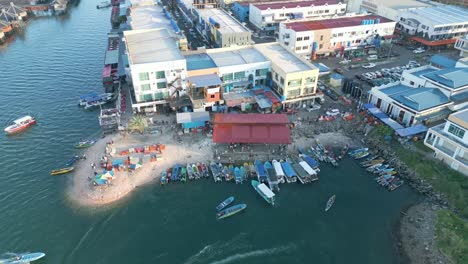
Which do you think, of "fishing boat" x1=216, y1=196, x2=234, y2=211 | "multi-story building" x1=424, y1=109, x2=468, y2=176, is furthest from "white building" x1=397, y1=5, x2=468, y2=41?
"fishing boat" x1=216, y1=196, x2=234, y2=211

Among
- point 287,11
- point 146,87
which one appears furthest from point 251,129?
point 287,11

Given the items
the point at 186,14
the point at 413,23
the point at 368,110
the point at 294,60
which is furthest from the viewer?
the point at 186,14

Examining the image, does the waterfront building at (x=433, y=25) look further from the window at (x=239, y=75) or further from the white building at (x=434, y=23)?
the window at (x=239, y=75)

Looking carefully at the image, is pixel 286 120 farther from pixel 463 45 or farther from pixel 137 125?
pixel 463 45

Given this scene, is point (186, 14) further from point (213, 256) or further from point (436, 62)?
point (213, 256)

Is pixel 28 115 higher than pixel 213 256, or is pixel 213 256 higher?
pixel 28 115

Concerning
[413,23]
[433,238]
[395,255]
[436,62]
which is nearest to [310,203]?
[395,255]

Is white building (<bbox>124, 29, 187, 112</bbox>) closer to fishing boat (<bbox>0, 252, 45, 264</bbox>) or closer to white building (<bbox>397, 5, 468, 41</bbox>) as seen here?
fishing boat (<bbox>0, 252, 45, 264</bbox>)

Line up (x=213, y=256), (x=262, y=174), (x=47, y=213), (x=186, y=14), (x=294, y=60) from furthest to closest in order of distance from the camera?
(x=186, y=14)
(x=294, y=60)
(x=262, y=174)
(x=47, y=213)
(x=213, y=256)
